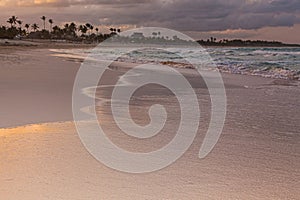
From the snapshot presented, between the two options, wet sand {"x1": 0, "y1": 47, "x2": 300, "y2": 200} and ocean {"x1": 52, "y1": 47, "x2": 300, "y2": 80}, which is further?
ocean {"x1": 52, "y1": 47, "x2": 300, "y2": 80}

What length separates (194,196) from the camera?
3.26 meters

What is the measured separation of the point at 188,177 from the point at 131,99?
5.23m

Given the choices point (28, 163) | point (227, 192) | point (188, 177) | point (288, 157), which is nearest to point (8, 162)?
point (28, 163)

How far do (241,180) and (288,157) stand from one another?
1.03 meters

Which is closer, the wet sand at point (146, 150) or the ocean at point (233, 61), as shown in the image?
the wet sand at point (146, 150)

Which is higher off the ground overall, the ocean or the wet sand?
the wet sand

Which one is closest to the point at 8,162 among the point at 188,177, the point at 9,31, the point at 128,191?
the point at 128,191

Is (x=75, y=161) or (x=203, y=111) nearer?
(x=75, y=161)

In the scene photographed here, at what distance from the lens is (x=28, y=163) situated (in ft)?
13.0

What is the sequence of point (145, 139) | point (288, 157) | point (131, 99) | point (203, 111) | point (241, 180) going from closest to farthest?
1. point (241, 180)
2. point (288, 157)
3. point (145, 139)
4. point (203, 111)
5. point (131, 99)

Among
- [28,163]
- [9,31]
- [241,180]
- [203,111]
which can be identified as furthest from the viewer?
[9,31]

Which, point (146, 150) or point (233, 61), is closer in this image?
point (146, 150)

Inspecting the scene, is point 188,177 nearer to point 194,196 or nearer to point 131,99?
point 194,196

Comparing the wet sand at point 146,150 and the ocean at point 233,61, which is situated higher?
the wet sand at point 146,150
